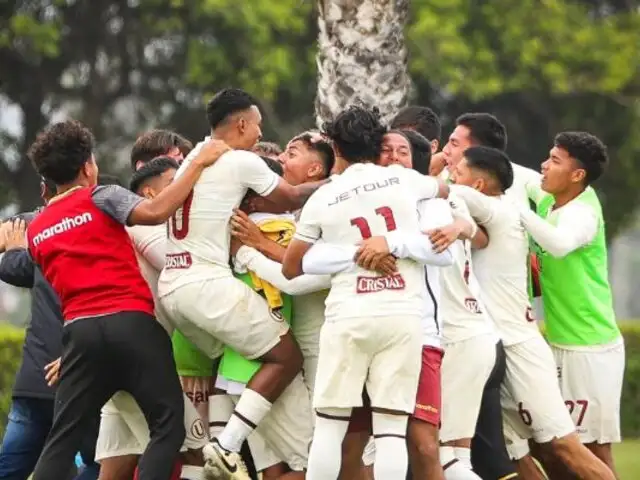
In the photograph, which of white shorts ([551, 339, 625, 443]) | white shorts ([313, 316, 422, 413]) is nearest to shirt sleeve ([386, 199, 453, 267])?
white shorts ([313, 316, 422, 413])

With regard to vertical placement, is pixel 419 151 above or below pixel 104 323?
above

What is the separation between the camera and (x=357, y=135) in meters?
9.01

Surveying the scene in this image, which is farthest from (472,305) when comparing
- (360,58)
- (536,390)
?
(360,58)

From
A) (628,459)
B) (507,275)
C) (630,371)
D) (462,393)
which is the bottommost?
(630,371)

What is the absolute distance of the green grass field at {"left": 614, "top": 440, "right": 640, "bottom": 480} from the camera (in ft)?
47.4

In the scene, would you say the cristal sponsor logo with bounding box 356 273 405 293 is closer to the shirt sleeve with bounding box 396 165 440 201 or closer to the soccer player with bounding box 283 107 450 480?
the soccer player with bounding box 283 107 450 480

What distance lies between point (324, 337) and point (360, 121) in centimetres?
117

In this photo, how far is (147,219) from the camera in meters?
8.85

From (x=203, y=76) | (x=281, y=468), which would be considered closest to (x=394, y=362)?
(x=281, y=468)

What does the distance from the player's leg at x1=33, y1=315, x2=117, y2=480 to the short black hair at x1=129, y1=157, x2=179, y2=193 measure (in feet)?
3.70

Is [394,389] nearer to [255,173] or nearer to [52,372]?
[255,173]

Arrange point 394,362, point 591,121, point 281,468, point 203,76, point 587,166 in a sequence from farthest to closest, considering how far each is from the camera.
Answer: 1. point 591,121
2. point 203,76
3. point 587,166
4. point 281,468
5. point 394,362

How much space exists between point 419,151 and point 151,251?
1631 millimetres

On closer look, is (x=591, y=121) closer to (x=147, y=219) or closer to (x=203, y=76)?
(x=203, y=76)
